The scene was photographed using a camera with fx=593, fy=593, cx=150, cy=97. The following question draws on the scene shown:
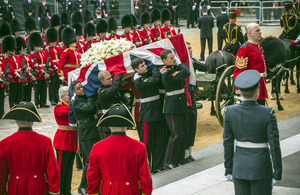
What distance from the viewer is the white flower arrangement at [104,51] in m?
8.03

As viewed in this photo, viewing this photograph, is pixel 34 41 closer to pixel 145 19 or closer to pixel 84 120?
pixel 145 19

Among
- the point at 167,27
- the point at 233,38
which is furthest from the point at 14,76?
the point at 233,38

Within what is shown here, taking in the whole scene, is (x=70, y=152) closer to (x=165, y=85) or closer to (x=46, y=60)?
→ (x=165, y=85)

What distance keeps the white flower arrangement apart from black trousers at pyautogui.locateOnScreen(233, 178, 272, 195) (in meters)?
3.58

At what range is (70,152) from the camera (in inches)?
286

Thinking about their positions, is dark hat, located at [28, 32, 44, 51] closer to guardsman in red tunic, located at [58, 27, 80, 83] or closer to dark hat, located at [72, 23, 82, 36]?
dark hat, located at [72, 23, 82, 36]

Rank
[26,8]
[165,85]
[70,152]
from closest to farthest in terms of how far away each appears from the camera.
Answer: [70,152]
[165,85]
[26,8]

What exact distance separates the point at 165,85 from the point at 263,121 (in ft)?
10.2

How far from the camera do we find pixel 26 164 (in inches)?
197

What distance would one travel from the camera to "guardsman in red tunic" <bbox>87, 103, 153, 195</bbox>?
15.0 feet

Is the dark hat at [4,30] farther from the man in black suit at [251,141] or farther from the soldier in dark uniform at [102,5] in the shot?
the man in black suit at [251,141]

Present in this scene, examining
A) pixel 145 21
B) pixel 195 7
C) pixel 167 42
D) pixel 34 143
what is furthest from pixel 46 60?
pixel 195 7

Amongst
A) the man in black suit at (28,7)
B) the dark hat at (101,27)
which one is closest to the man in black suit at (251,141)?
the dark hat at (101,27)

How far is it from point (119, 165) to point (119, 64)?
11.2 feet
